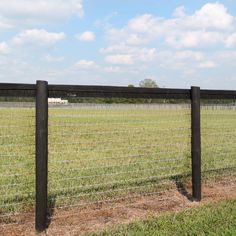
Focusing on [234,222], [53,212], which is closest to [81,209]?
[53,212]

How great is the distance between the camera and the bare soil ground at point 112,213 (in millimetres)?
4473

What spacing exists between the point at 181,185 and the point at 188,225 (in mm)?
1938

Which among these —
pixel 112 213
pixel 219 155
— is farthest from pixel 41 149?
pixel 219 155

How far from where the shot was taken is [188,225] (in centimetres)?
455

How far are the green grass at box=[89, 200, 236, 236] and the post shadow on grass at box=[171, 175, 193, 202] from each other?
0.74m

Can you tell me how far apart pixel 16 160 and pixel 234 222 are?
17.0 ft

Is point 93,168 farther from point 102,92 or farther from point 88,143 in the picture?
point 102,92

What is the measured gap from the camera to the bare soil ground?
4.47 metres

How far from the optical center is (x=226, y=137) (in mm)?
12555

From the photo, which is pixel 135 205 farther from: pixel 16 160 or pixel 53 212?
pixel 16 160

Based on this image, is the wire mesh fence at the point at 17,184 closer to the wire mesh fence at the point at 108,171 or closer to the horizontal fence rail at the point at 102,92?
the horizontal fence rail at the point at 102,92

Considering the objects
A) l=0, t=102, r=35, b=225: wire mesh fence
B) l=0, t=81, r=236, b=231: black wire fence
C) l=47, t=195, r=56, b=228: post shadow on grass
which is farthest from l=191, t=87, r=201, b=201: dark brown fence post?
l=0, t=102, r=35, b=225: wire mesh fence

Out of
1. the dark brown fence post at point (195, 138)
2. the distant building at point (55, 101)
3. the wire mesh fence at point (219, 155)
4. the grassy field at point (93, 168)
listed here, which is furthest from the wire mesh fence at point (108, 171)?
the wire mesh fence at point (219, 155)

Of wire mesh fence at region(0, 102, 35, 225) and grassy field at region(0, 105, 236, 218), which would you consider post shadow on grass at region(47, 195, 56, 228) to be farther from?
wire mesh fence at region(0, 102, 35, 225)
